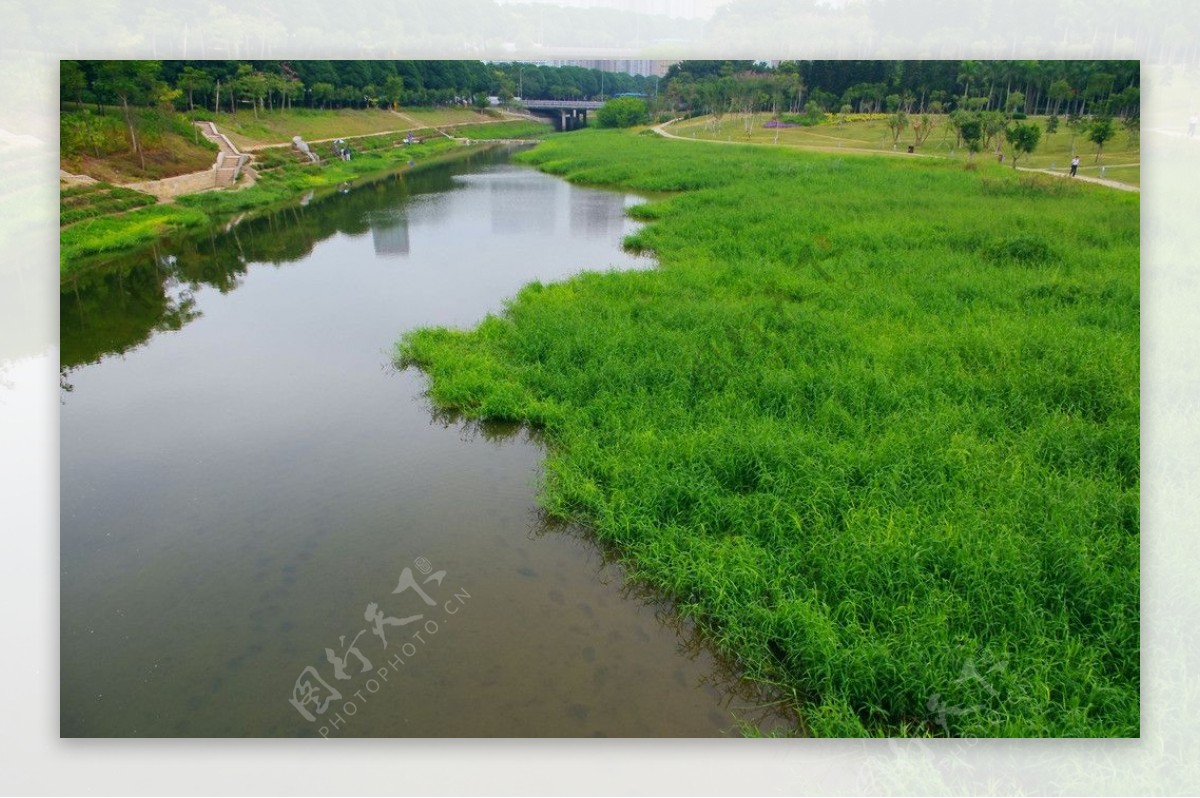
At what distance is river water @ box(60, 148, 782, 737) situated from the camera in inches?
150

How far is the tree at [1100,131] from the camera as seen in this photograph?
728 centimetres

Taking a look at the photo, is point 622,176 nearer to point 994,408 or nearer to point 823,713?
point 994,408

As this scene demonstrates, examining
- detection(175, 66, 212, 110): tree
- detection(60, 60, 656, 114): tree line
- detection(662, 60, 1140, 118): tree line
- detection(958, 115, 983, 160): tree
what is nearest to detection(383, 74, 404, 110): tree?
detection(60, 60, 656, 114): tree line

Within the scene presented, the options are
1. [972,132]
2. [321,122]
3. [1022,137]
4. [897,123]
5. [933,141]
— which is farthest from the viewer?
[321,122]

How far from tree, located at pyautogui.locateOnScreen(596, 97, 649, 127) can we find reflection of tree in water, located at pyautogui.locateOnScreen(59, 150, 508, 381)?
20.3 m

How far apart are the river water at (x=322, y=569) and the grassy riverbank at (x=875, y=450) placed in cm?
42

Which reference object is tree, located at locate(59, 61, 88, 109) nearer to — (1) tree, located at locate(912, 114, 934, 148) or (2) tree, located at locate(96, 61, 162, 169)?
(2) tree, located at locate(96, 61, 162, 169)

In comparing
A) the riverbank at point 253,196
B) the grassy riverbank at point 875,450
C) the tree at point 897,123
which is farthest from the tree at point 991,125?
the riverbank at point 253,196

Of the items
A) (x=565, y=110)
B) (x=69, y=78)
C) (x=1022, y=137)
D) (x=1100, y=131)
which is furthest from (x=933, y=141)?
(x=565, y=110)

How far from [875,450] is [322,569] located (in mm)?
3910

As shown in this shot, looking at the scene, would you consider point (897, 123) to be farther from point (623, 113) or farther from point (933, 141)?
point (623, 113)

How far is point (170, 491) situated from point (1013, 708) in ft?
18.5

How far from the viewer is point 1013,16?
504 cm

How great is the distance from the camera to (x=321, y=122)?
73.3 feet
